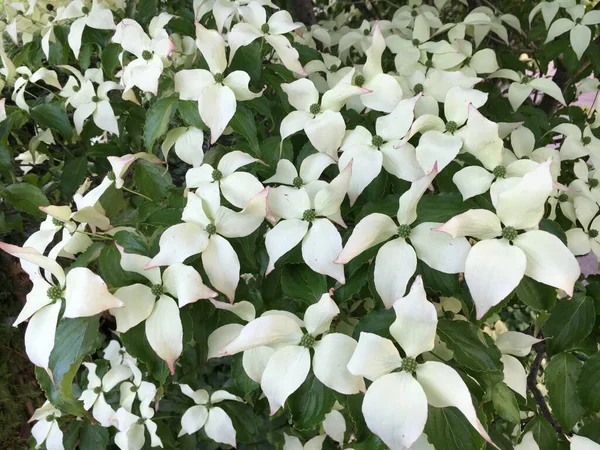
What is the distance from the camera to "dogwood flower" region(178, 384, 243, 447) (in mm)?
715

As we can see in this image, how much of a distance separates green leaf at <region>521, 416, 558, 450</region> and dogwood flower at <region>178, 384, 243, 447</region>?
38 cm

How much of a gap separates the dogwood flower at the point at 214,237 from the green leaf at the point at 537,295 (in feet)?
0.80

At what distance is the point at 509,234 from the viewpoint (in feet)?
1.34

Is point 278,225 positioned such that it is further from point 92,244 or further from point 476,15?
point 476,15

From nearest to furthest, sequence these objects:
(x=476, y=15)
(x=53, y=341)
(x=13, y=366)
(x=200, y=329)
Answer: (x=53, y=341), (x=200, y=329), (x=476, y=15), (x=13, y=366)

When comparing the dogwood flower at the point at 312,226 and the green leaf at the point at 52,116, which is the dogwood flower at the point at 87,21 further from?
the dogwood flower at the point at 312,226

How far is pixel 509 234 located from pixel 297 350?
0.66 ft

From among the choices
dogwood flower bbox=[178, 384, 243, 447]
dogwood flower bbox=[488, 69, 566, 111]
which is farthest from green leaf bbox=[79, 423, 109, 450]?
dogwood flower bbox=[488, 69, 566, 111]

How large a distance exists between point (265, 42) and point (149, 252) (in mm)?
314

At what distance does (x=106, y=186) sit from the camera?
0.57 meters

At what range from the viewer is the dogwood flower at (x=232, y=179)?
50 centimetres

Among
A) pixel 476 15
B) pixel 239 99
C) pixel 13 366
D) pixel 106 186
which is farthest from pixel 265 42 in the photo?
pixel 13 366

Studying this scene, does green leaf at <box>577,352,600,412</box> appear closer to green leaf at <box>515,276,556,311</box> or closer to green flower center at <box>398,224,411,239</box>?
green leaf at <box>515,276,556,311</box>

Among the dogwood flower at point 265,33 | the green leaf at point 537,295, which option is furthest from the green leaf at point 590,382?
the dogwood flower at point 265,33
